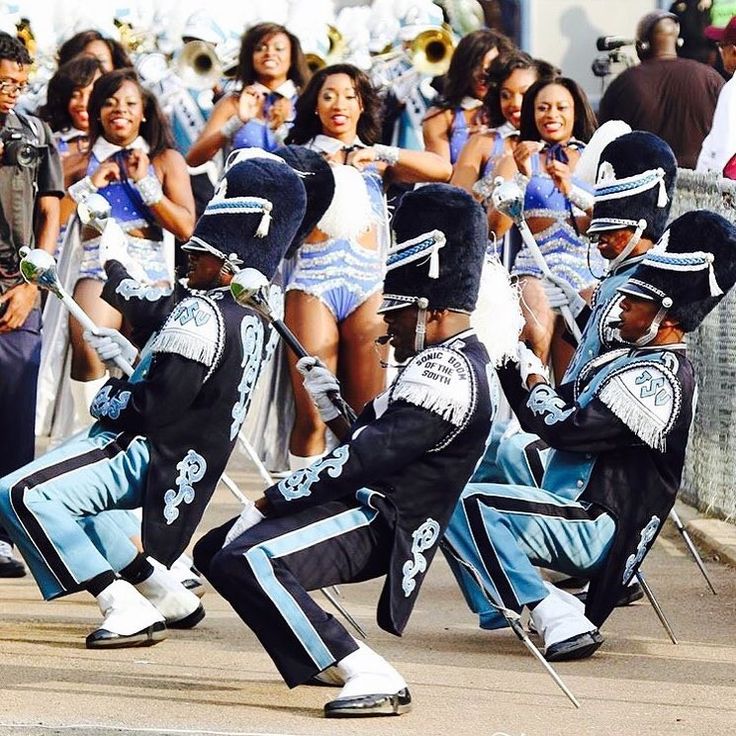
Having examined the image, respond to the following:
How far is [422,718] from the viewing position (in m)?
5.67

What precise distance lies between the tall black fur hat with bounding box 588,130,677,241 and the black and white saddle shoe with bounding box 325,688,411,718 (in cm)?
211

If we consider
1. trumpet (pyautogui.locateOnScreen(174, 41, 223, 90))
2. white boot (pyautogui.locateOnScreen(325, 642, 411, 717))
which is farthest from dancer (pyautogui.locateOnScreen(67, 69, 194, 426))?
trumpet (pyautogui.locateOnScreen(174, 41, 223, 90))

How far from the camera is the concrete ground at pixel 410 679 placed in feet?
18.3

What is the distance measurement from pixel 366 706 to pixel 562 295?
3.19 meters

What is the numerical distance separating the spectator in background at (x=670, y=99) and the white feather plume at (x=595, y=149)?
8.79 ft

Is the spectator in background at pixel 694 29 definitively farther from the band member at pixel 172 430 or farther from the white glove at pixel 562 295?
the band member at pixel 172 430

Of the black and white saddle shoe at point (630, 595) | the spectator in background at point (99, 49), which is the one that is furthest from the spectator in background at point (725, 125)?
the spectator in background at point (99, 49)

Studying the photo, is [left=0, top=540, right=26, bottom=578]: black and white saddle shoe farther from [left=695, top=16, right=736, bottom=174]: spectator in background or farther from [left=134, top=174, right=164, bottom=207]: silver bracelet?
[left=695, top=16, right=736, bottom=174]: spectator in background

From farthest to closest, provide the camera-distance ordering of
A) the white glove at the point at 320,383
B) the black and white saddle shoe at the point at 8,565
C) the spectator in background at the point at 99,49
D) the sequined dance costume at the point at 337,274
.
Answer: the spectator in background at the point at 99,49 → the sequined dance costume at the point at 337,274 → the black and white saddle shoe at the point at 8,565 → the white glove at the point at 320,383

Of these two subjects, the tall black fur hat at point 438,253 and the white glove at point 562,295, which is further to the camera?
the white glove at point 562,295

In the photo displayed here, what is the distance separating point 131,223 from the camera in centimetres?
873

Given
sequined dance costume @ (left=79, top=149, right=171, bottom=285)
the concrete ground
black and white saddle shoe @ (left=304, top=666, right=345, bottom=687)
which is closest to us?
the concrete ground

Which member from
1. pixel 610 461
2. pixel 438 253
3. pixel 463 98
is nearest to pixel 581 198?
pixel 463 98

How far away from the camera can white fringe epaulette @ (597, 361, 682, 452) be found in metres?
6.29
